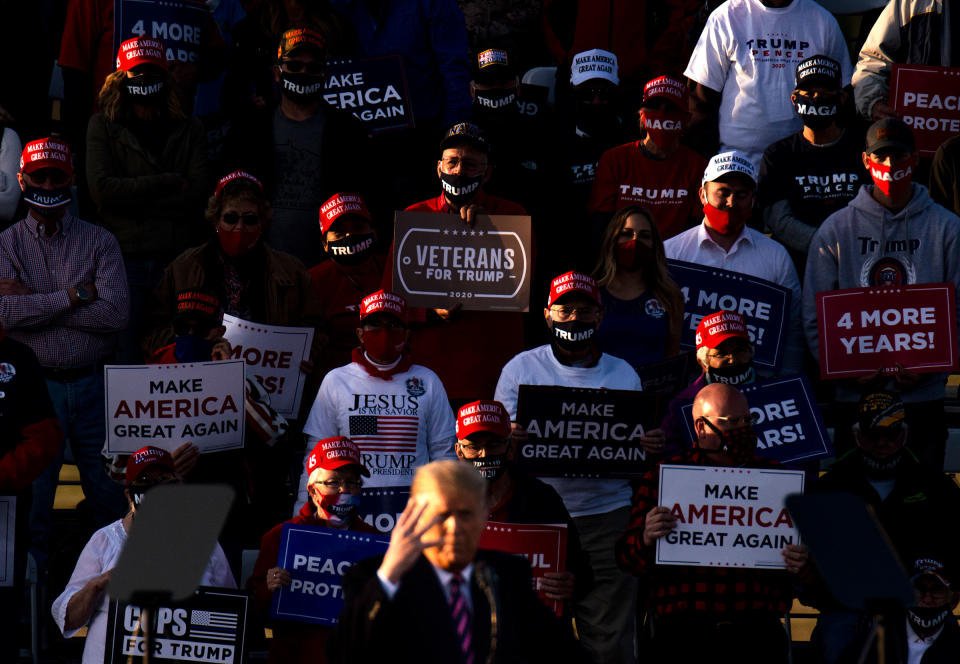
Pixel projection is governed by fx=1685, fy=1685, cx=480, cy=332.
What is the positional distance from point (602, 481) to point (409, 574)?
4.35 m

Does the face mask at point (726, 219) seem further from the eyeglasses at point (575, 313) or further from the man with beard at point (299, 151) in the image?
the man with beard at point (299, 151)

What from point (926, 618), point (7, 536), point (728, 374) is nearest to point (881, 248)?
point (728, 374)

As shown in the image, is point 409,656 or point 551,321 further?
point 551,321

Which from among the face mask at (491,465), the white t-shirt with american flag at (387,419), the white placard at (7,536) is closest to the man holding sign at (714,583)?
the face mask at (491,465)

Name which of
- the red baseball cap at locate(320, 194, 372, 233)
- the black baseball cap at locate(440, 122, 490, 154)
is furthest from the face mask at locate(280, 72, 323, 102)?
the black baseball cap at locate(440, 122, 490, 154)

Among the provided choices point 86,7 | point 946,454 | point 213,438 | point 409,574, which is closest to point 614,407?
point 213,438

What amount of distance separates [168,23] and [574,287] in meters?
3.89

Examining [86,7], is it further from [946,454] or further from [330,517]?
[946,454]

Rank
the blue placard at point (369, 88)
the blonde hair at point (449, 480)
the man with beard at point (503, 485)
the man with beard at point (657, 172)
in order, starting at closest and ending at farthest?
the blonde hair at point (449, 480) < the man with beard at point (503, 485) < the man with beard at point (657, 172) < the blue placard at point (369, 88)

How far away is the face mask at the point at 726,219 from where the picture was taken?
984 centimetres

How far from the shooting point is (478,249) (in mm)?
9586

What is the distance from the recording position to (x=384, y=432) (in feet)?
28.3

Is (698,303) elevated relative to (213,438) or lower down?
elevated

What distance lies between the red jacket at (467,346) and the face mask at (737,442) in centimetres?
212
